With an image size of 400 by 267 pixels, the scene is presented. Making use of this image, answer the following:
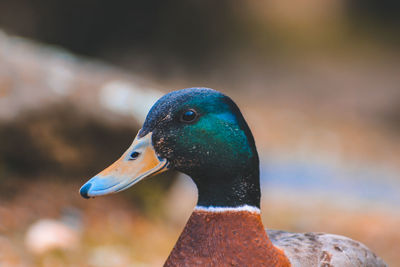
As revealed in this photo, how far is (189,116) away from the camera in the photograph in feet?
5.56

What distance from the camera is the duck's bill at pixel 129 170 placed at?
161 centimetres

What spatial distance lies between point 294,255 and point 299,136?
21.9 ft

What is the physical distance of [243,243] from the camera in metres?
1.71

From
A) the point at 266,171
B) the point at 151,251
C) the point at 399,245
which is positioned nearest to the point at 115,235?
the point at 151,251

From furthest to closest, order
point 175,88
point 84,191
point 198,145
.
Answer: point 175,88
point 198,145
point 84,191

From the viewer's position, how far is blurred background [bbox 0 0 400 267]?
11.8 feet

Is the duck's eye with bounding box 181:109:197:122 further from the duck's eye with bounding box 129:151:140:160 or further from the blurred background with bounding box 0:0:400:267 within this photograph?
the blurred background with bounding box 0:0:400:267

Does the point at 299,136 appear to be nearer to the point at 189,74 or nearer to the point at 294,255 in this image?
the point at 189,74

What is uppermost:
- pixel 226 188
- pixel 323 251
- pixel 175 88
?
pixel 226 188

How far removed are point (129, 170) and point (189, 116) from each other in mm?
237

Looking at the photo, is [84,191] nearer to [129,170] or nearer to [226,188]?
[129,170]

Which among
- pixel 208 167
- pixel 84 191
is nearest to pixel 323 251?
pixel 208 167

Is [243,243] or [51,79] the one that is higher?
[51,79]

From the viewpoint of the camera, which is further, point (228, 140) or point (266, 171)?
point (266, 171)
